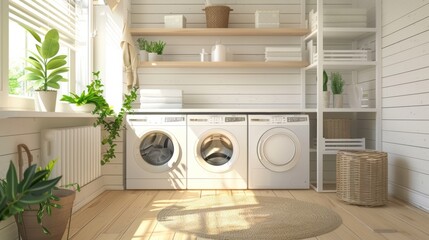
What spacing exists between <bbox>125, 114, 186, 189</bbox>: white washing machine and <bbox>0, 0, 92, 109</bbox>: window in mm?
667

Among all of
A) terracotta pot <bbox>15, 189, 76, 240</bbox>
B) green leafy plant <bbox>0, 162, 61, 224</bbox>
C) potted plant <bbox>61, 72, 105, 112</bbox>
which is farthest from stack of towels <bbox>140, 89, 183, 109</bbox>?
green leafy plant <bbox>0, 162, 61, 224</bbox>

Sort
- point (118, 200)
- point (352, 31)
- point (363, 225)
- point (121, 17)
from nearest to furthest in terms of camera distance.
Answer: point (363, 225)
point (118, 200)
point (352, 31)
point (121, 17)

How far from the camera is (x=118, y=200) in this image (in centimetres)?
328

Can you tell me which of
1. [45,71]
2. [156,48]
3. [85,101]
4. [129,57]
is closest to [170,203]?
[85,101]

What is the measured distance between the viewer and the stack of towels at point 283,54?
391 centimetres

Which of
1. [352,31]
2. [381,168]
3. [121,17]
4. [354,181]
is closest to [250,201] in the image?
[354,181]

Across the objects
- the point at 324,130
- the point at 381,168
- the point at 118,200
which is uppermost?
the point at 324,130

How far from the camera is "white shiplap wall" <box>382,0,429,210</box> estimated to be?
9.50 ft

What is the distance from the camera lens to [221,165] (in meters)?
3.72

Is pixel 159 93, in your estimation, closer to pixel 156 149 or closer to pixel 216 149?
pixel 156 149

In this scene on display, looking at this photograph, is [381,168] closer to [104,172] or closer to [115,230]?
[115,230]

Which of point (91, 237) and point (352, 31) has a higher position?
point (352, 31)

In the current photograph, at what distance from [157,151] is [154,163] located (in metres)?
0.12

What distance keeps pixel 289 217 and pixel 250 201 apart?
582mm
